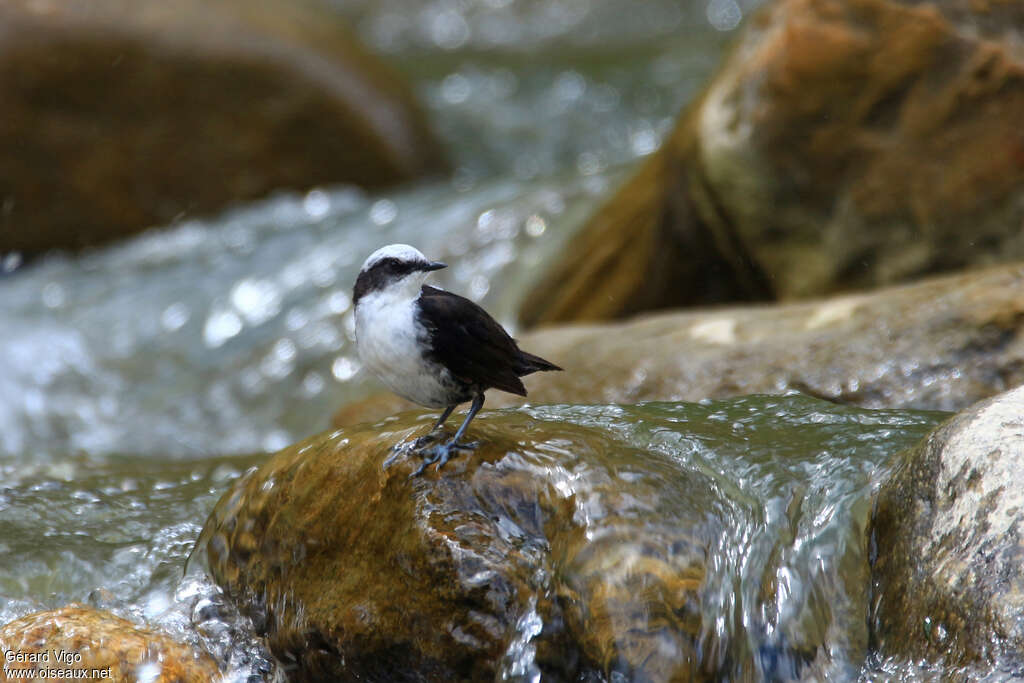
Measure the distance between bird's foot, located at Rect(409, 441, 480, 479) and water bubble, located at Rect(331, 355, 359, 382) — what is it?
3828 mm

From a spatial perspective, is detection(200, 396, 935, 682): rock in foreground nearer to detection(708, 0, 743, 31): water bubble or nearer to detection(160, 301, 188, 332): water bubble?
detection(160, 301, 188, 332): water bubble

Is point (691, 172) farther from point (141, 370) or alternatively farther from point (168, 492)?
point (141, 370)

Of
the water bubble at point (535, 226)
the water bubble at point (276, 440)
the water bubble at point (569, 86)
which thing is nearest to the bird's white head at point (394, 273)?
the water bubble at point (276, 440)

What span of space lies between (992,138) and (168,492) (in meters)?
4.14

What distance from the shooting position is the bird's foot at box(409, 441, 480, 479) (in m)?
3.23

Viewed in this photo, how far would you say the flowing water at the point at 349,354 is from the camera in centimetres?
348

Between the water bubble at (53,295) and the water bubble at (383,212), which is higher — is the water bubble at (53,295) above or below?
above

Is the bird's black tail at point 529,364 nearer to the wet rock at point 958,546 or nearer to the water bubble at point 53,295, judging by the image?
the wet rock at point 958,546

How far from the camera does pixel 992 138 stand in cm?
550

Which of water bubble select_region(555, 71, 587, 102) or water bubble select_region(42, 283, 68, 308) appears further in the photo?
water bubble select_region(555, 71, 587, 102)

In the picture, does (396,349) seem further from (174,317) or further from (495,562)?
(174,317)

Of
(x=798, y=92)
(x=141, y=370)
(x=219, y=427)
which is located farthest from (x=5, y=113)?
(x=798, y=92)

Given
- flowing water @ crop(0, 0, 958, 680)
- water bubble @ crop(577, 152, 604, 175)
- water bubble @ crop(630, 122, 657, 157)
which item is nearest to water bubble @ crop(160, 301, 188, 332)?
flowing water @ crop(0, 0, 958, 680)

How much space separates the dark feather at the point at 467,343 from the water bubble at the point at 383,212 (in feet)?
18.0
